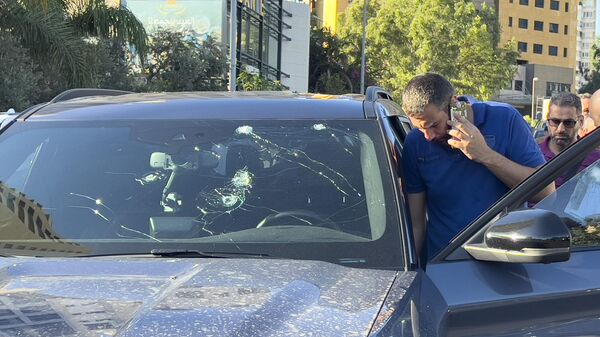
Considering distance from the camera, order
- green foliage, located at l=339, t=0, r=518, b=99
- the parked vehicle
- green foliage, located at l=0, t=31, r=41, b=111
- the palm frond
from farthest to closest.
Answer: green foliage, located at l=339, t=0, r=518, b=99 < the palm frond < green foliage, located at l=0, t=31, r=41, b=111 < the parked vehicle

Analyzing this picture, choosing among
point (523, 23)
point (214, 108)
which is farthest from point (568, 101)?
point (523, 23)

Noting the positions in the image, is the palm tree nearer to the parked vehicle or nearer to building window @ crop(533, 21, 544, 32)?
the parked vehicle

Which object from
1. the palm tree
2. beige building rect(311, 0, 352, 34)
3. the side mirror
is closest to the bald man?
the side mirror

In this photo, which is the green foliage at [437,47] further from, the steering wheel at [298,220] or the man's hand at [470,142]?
the steering wheel at [298,220]

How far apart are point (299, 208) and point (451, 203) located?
72cm

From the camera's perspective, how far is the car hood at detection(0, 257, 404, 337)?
65.2 inches

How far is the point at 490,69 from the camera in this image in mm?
37156

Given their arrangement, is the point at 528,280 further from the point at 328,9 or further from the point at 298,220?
the point at 328,9

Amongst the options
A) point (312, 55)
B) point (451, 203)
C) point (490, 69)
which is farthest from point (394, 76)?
point (451, 203)

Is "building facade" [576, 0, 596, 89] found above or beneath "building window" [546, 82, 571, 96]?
above

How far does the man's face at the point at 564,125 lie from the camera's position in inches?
193

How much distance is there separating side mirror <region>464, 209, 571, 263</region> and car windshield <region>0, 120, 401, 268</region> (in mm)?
379

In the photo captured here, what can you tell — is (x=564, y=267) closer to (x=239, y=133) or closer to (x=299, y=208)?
(x=299, y=208)

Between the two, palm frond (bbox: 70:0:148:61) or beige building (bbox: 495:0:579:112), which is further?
beige building (bbox: 495:0:579:112)
